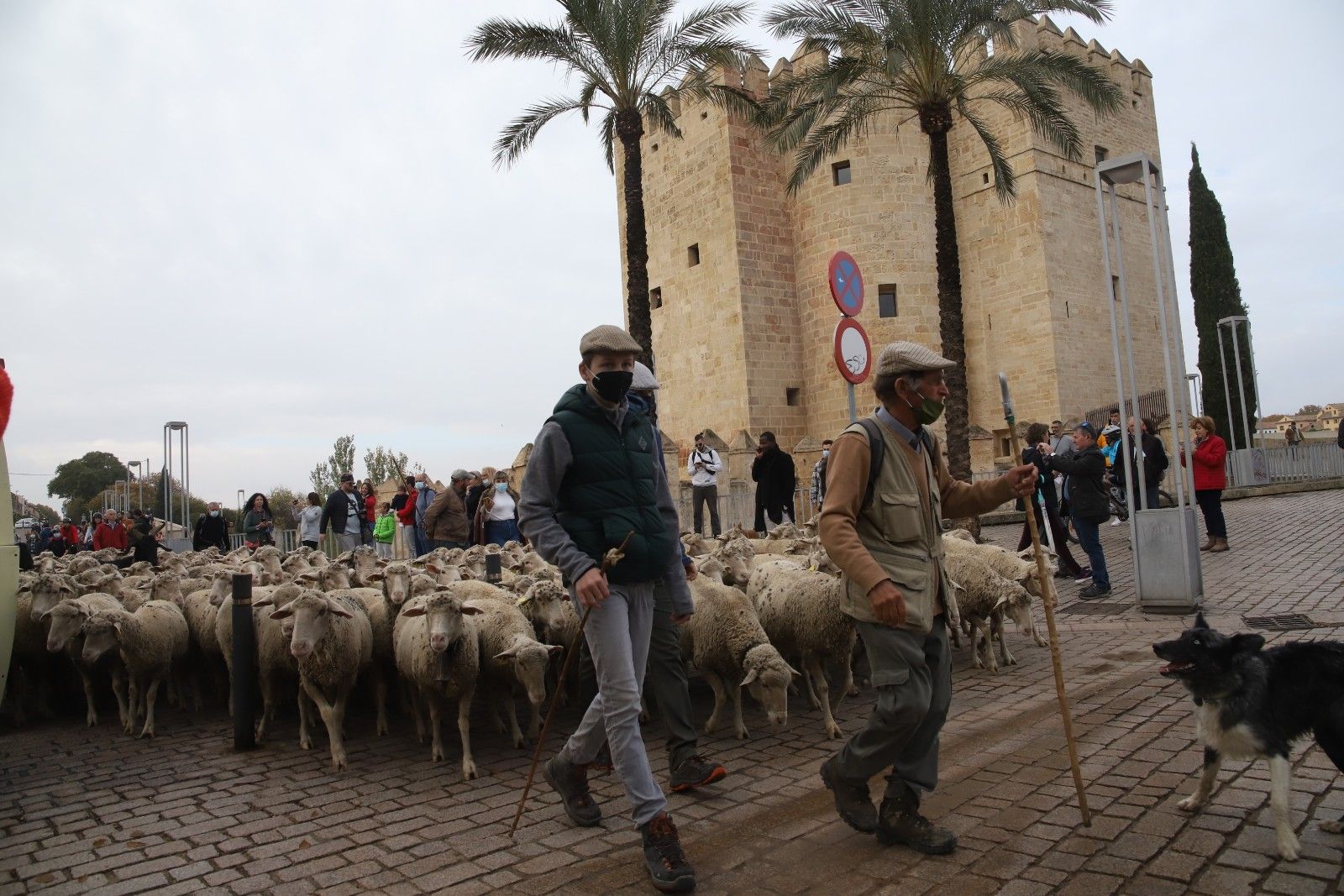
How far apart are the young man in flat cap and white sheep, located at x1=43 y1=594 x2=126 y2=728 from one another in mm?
5097

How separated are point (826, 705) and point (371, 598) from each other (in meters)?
3.79

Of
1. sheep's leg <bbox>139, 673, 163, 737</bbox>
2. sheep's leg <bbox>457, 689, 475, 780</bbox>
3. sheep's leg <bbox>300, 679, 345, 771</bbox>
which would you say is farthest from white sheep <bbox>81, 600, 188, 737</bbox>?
sheep's leg <bbox>457, 689, 475, 780</bbox>

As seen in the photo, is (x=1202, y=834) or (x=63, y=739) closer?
(x=1202, y=834)

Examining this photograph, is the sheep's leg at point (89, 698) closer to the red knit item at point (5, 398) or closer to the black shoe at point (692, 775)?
the red knit item at point (5, 398)

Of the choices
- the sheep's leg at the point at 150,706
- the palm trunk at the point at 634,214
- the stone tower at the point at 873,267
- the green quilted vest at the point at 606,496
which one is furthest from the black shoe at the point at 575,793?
the stone tower at the point at 873,267

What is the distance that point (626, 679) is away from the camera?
388 cm

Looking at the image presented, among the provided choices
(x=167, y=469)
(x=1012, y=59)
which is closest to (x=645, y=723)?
(x=1012, y=59)

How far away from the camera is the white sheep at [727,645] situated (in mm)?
5676

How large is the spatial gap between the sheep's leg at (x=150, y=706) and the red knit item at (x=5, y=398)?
3325mm

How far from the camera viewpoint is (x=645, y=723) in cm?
646

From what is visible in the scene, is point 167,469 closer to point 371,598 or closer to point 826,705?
point 371,598

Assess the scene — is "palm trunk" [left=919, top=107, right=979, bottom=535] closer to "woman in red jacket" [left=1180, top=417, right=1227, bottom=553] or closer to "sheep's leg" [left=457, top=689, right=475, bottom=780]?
"woman in red jacket" [left=1180, top=417, right=1227, bottom=553]

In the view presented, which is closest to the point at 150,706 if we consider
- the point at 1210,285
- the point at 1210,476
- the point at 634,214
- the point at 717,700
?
the point at 717,700

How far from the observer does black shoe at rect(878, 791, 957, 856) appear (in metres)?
3.71
